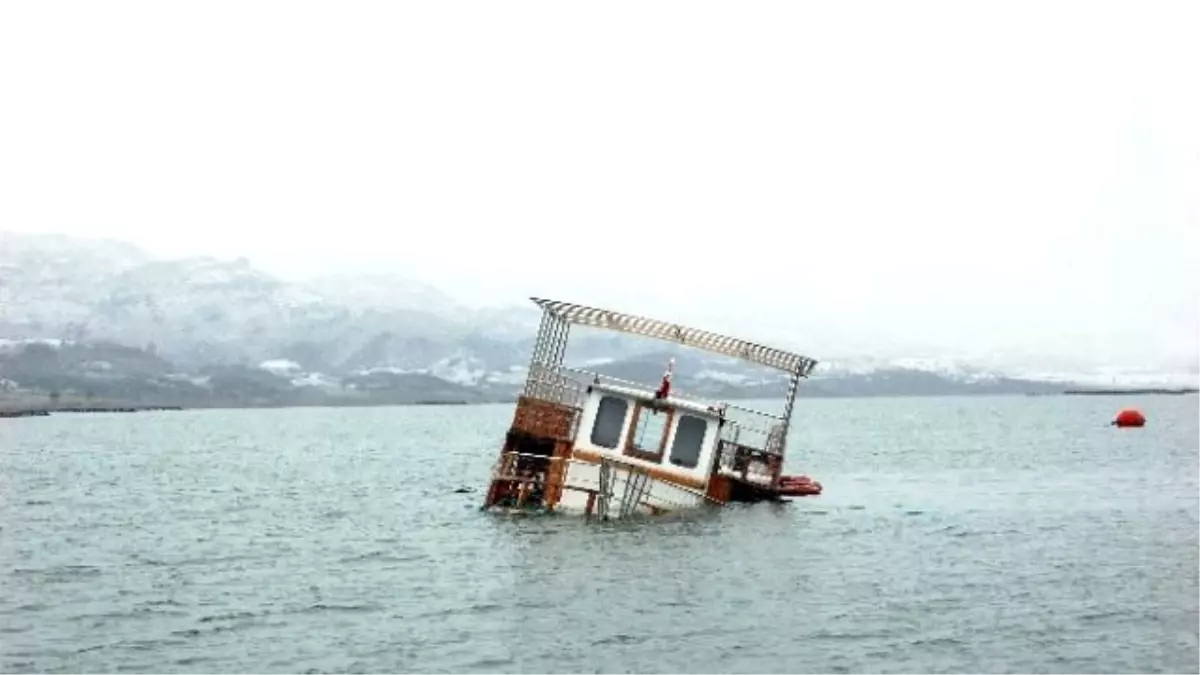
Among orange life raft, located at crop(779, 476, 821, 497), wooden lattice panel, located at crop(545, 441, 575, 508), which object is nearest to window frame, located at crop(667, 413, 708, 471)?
wooden lattice panel, located at crop(545, 441, 575, 508)

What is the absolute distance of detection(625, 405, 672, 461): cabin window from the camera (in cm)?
4456

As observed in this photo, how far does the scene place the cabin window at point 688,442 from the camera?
1778 inches

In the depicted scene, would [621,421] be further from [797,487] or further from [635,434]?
[797,487]

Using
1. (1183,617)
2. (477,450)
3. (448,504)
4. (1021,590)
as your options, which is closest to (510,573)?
(1021,590)

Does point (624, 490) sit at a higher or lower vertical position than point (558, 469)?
lower

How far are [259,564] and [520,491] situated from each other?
33.7 ft

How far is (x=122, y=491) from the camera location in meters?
72.8

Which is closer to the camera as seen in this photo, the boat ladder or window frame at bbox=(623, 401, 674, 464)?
the boat ladder

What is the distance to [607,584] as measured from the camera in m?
34.6

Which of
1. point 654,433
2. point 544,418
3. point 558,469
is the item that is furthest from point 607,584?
point 654,433

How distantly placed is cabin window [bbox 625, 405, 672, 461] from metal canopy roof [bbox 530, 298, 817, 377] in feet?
8.84

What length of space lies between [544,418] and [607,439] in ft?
7.87

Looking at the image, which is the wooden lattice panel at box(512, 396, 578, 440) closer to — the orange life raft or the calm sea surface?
the calm sea surface

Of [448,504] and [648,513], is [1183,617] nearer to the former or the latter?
[648,513]
